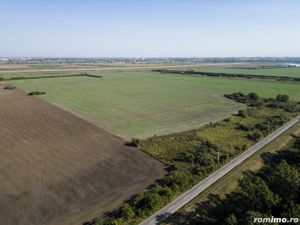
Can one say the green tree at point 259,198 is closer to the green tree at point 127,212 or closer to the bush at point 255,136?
the green tree at point 127,212

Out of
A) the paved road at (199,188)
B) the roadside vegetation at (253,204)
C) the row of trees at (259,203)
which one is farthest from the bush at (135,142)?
the row of trees at (259,203)

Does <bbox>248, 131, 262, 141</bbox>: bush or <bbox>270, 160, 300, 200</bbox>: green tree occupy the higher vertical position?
<bbox>270, 160, 300, 200</bbox>: green tree

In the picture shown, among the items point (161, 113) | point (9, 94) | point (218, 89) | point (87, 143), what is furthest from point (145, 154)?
point (218, 89)

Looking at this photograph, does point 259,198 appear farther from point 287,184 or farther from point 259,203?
point 287,184

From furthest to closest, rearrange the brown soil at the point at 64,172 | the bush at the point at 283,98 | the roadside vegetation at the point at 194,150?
the bush at the point at 283,98, the brown soil at the point at 64,172, the roadside vegetation at the point at 194,150

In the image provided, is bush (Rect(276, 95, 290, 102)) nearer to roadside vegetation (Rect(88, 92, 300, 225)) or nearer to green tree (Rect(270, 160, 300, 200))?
roadside vegetation (Rect(88, 92, 300, 225))

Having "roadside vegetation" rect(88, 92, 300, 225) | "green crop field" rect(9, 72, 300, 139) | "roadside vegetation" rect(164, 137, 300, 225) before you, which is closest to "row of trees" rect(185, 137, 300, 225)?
"roadside vegetation" rect(164, 137, 300, 225)
